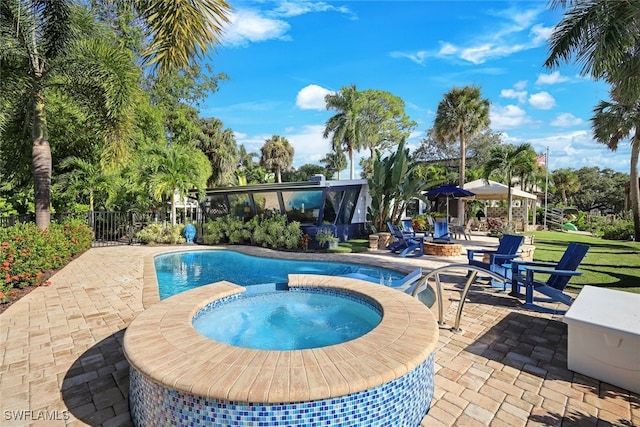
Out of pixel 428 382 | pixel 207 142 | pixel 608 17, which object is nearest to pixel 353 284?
pixel 428 382

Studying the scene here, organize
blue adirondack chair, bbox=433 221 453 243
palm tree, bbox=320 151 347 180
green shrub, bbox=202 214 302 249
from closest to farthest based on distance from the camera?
blue adirondack chair, bbox=433 221 453 243, green shrub, bbox=202 214 302 249, palm tree, bbox=320 151 347 180

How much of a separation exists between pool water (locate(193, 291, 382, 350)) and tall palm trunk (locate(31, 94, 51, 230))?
335 inches

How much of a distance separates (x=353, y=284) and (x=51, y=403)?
14.0ft

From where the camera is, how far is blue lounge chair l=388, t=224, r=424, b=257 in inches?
484

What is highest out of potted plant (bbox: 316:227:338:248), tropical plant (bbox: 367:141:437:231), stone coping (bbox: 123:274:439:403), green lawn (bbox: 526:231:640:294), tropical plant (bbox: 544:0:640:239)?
tropical plant (bbox: 544:0:640:239)

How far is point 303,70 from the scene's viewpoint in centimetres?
2025

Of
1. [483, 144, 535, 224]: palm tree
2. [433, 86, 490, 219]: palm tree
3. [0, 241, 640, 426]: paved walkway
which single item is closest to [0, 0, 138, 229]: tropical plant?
[0, 241, 640, 426]: paved walkway

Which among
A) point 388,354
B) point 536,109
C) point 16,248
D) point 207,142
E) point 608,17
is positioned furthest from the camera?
point 207,142

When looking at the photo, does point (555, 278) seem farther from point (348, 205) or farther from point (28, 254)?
point (28, 254)

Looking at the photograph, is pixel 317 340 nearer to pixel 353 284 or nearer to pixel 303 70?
pixel 353 284

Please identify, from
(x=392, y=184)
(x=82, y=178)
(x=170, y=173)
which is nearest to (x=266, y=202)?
(x=170, y=173)

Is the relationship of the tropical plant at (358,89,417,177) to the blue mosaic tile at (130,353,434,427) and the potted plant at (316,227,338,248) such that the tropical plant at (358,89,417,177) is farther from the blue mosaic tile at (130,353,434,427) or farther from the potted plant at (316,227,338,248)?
the blue mosaic tile at (130,353,434,427)

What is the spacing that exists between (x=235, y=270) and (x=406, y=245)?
275 inches

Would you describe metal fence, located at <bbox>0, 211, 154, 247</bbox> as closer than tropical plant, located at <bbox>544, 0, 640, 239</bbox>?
No
